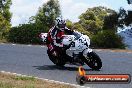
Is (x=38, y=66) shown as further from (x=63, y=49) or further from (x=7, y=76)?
(x=7, y=76)

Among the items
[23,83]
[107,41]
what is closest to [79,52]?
[23,83]

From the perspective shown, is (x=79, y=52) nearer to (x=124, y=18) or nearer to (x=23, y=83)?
(x=23, y=83)

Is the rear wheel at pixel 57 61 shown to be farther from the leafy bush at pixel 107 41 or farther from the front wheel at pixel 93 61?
the leafy bush at pixel 107 41

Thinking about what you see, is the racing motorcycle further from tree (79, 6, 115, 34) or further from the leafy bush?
tree (79, 6, 115, 34)

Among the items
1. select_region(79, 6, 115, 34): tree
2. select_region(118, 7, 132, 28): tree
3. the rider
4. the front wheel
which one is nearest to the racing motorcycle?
the front wheel

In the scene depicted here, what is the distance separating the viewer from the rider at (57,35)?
14.1m

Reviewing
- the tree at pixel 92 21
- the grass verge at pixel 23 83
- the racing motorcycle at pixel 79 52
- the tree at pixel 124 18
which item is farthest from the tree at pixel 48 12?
the grass verge at pixel 23 83

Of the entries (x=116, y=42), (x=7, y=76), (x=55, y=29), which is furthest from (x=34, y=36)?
(x=7, y=76)

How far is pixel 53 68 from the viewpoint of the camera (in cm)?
1417

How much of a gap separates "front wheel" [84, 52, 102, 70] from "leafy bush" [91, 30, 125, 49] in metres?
15.1

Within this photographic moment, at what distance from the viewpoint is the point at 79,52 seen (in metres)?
13.9

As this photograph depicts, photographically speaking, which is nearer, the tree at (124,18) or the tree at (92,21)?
the tree at (124,18)

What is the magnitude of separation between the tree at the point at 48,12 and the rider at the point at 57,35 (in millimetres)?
40885

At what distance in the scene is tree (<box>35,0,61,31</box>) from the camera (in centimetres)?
5641
